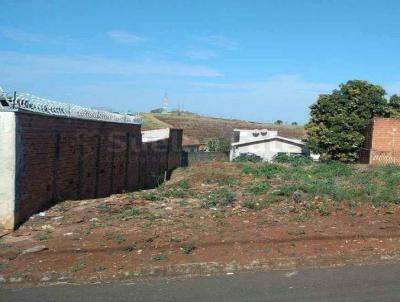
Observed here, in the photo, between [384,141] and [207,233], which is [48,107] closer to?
[207,233]

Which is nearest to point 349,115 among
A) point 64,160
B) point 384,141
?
point 384,141

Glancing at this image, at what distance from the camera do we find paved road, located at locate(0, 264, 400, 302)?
17.5ft

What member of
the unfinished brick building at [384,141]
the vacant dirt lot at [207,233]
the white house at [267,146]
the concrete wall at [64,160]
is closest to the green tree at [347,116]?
the unfinished brick building at [384,141]

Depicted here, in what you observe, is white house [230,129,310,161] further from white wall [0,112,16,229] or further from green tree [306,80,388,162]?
white wall [0,112,16,229]

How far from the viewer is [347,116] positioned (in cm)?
2614

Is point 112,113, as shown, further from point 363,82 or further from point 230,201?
point 363,82

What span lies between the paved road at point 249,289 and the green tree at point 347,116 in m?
20.4

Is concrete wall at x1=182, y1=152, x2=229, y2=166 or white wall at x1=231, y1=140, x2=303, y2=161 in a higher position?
white wall at x1=231, y1=140, x2=303, y2=161

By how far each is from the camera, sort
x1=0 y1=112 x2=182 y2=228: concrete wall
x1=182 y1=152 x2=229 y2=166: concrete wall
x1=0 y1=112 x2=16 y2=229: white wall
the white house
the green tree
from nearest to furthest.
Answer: x1=0 y1=112 x2=16 y2=229: white wall → x1=0 y1=112 x2=182 y2=228: concrete wall → the green tree → x1=182 y1=152 x2=229 y2=166: concrete wall → the white house

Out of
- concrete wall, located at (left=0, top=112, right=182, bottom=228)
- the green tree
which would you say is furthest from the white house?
concrete wall, located at (left=0, top=112, right=182, bottom=228)

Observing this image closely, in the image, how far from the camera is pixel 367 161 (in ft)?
80.7

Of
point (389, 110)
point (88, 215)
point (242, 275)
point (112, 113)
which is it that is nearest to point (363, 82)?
point (389, 110)

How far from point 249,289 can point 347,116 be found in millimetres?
22166

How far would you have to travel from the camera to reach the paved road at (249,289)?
5.33 meters
